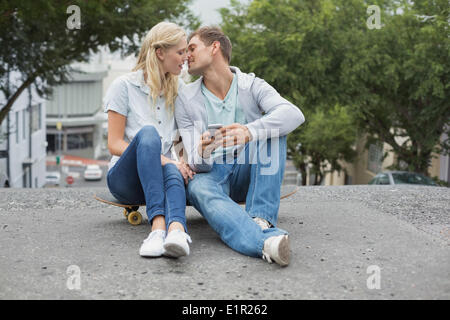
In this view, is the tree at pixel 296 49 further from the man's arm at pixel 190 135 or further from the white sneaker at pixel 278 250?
the white sneaker at pixel 278 250

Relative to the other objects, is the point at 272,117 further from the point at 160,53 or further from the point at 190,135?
the point at 160,53

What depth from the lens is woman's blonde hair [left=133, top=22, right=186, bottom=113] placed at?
3930mm

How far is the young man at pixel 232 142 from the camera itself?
3594 millimetres

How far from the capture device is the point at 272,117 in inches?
146

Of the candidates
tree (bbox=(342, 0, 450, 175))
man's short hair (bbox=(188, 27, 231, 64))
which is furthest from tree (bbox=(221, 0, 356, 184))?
man's short hair (bbox=(188, 27, 231, 64))

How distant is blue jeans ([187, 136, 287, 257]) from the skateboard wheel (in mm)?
703

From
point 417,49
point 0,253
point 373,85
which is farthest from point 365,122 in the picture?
point 0,253

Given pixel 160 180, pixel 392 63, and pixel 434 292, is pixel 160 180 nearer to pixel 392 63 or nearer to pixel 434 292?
pixel 434 292

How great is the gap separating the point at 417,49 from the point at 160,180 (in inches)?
488

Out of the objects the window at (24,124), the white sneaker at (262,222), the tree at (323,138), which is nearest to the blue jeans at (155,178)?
the white sneaker at (262,222)
